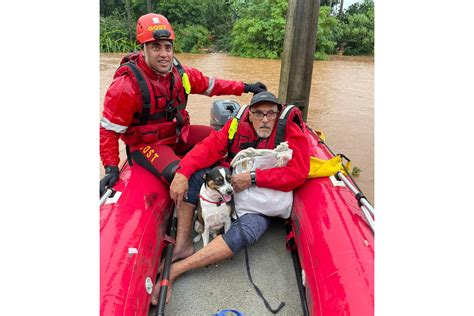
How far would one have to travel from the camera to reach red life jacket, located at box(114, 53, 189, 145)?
7.94 ft

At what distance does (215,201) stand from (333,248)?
80 cm

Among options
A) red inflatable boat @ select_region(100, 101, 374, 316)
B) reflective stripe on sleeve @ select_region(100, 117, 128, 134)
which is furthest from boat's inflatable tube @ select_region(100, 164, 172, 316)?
reflective stripe on sleeve @ select_region(100, 117, 128, 134)

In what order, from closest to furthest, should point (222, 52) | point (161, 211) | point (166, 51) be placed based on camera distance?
point (161, 211) → point (166, 51) → point (222, 52)

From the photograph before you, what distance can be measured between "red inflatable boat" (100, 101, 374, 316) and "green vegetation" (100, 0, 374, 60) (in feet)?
57.9

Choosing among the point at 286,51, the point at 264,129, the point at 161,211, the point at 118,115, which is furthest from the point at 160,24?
the point at 286,51

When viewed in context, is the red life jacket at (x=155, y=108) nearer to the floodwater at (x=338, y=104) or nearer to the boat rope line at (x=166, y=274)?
the boat rope line at (x=166, y=274)

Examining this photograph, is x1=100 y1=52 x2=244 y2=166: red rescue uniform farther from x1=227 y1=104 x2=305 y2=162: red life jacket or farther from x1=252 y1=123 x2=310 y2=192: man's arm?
x1=252 y1=123 x2=310 y2=192: man's arm

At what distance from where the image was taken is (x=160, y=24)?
2355 mm

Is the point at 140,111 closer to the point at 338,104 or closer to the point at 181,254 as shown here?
the point at 181,254

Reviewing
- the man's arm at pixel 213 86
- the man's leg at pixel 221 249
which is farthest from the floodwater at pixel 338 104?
the man's leg at pixel 221 249

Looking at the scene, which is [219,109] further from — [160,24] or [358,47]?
[358,47]

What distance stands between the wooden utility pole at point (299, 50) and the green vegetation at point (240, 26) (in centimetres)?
1592

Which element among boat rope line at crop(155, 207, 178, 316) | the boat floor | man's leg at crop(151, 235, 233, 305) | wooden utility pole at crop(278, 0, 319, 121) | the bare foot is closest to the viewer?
boat rope line at crop(155, 207, 178, 316)

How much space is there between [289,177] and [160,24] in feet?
4.51
